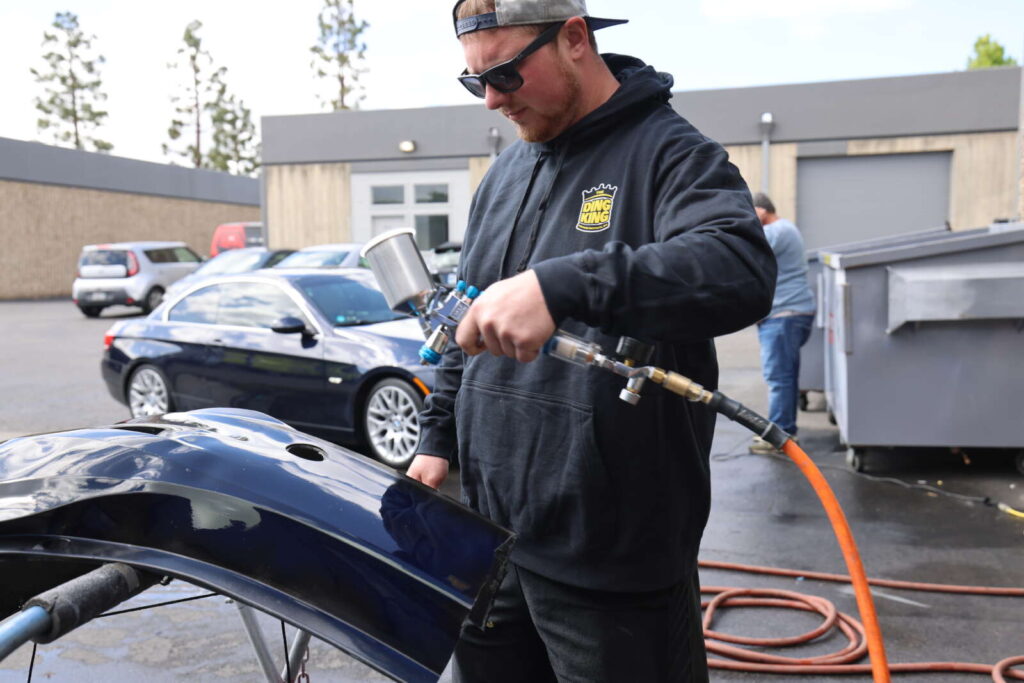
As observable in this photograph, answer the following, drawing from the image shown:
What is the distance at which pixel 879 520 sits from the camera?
18.8 feet

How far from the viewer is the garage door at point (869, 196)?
2219cm

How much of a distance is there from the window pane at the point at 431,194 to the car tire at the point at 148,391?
17283mm

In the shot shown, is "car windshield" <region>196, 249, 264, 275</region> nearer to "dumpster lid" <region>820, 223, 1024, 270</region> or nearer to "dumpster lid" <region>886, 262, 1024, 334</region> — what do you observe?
"dumpster lid" <region>820, 223, 1024, 270</region>

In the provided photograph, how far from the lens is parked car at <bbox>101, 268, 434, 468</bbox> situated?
7.54 meters

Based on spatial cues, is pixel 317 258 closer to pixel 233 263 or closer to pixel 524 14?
pixel 233 263

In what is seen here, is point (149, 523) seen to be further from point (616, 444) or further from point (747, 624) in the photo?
point (747, 624)

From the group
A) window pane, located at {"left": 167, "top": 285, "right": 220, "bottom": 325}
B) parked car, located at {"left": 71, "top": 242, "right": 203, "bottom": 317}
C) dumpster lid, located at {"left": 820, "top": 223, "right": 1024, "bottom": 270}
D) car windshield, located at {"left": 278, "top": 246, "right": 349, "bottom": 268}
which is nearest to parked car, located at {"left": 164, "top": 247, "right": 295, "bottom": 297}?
car windshield, located at {"left": 278, "top": 246, "right": 349, "bottom": 268}

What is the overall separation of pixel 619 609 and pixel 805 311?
20.7 feet

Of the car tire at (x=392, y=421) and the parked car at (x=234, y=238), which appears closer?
the car tire at (x=392, y=421)

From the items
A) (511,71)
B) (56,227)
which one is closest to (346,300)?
(511,71)

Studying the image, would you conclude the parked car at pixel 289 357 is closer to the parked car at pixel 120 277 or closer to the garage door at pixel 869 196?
the parked car at pixel 120 277

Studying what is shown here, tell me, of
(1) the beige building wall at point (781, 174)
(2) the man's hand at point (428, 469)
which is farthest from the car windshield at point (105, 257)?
(2) the man's hand at point (428, 469)

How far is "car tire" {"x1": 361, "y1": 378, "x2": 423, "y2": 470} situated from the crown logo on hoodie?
18.3ft

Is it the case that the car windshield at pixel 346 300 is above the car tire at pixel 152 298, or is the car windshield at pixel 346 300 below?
above
